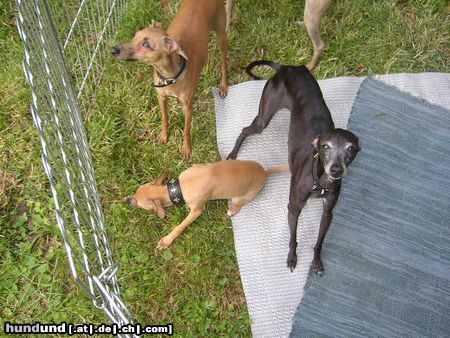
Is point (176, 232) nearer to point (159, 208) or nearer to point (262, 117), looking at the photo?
point (159, 208)

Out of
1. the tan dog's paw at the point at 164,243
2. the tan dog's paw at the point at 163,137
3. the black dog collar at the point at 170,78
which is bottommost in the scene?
the tan dog's paw at the point at 164,243

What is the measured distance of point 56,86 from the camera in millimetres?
2512

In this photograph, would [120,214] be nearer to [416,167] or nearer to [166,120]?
[166,120]

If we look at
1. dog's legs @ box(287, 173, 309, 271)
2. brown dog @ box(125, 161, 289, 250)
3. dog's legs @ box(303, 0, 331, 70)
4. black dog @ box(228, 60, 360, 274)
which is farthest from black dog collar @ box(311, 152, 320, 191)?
dog's legs @ box(303, 0, 331, 70)

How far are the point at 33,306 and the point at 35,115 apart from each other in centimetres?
209

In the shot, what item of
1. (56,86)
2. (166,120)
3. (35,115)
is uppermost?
(35,115)

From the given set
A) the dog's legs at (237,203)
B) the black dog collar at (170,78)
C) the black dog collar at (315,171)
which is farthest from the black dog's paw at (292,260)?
the black dog collar at (170,78)

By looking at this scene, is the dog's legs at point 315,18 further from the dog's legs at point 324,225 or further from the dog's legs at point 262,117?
the dog's legs at point 324,225

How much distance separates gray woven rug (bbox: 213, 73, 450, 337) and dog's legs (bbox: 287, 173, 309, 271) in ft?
0.28

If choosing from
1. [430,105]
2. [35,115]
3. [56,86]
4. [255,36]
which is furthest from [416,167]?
[35,115]

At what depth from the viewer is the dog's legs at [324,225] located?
301cm

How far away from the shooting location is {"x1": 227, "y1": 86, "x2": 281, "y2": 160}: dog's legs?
3.50 m

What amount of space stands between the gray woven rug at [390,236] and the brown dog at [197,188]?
817 millimetres

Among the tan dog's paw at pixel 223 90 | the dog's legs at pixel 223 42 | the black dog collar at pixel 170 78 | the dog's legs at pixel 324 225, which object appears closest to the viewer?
the dog's legs at pixel 324 225
